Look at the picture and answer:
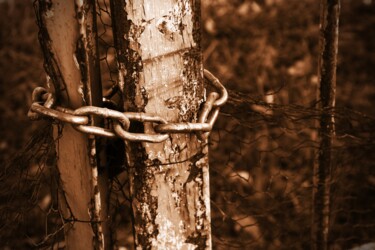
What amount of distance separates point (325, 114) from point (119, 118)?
821 mm

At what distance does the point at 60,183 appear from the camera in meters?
1.11

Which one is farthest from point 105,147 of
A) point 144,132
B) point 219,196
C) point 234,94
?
point 219,196

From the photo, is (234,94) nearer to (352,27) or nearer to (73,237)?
(73,237)

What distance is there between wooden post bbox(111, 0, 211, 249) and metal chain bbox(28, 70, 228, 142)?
0.04m

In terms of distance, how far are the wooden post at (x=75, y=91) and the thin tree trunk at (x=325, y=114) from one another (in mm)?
779

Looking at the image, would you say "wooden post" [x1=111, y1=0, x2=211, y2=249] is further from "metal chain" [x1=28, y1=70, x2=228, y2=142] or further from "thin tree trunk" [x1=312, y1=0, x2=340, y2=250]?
"thin tree trunk" [x1=312, y1=0, x2=340, y2=250]

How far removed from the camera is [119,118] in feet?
2.98

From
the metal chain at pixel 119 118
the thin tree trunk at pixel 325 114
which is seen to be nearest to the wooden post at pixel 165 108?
the metal chain at pixel 119 118

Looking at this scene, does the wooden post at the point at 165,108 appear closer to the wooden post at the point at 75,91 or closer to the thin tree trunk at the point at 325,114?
the wooden post at the point at 75,91

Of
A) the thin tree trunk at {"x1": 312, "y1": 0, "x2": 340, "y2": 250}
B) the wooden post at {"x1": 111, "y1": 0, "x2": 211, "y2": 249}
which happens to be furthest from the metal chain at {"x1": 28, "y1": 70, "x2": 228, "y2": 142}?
the thin tree trunk at {"x1": 312, "y1": 0, "x2": 340, "y2": 250}

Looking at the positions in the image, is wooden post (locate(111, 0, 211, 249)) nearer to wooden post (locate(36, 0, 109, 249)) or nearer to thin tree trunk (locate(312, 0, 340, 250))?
wooden post (locate(36, 0, 109, 249))

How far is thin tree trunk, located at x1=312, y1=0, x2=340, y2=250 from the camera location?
1.41 m

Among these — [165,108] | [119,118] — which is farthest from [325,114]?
[119,118]

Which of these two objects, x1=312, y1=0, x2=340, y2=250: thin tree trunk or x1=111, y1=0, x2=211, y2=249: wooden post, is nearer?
x1=111, y1=0, x2=211, y2=249: wooden post
